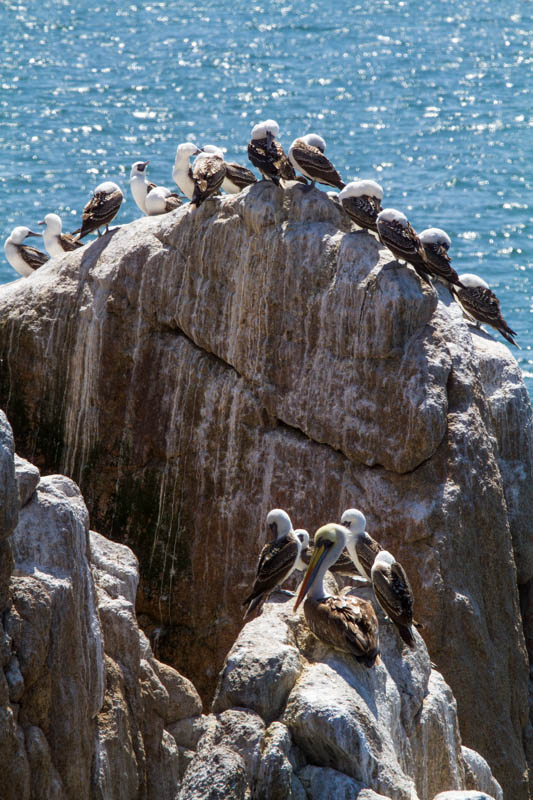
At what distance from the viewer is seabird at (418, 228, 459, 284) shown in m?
13.4

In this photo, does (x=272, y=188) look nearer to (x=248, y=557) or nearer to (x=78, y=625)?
(x=248, y=557)

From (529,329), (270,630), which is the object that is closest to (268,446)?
(270,630)

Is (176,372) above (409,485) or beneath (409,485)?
above

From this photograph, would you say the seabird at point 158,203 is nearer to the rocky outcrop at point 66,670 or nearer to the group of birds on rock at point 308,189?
the group of birds on rock at point 308,189

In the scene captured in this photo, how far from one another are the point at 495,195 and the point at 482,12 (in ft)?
74.7

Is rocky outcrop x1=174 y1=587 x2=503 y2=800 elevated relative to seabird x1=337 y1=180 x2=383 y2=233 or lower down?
lower down

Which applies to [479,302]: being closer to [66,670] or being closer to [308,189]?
Answer: [308,189]

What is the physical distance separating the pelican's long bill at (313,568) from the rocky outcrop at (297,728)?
0.51 ft

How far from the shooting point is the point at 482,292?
14.3 meters

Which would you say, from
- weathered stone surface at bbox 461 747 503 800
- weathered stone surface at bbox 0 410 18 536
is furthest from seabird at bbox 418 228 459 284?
weathered stone surface at bbox 0 410 18 536

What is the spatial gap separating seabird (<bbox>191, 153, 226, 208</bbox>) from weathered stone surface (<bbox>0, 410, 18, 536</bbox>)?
5.51 metres

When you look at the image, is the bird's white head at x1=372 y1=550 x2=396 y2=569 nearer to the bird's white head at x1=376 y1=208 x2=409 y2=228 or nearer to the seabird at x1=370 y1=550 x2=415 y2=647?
the seabird at x1=370 y1=550 x2=415 y2=647

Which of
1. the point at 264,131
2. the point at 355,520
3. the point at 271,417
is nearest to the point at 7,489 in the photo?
the point at 355,520

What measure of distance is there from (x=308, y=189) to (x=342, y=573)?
4.04m
